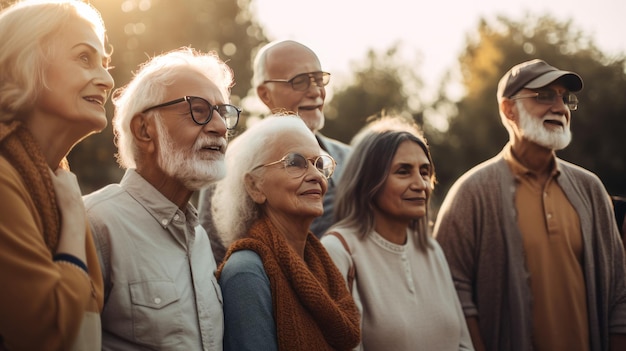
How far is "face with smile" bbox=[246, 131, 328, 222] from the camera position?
161 inches

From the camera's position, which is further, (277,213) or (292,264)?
(277,213)

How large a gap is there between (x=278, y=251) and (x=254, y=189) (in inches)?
19.8


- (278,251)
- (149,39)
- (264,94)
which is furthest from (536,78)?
(149,39)

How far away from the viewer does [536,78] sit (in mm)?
5855

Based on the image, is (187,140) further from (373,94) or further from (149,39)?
(373,94)

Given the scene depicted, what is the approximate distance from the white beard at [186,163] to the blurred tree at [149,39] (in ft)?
45.6

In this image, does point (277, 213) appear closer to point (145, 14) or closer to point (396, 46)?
point (145, 14)

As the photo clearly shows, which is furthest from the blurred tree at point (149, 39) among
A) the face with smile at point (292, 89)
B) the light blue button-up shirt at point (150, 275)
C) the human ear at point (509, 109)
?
the light blue button-up shirt at point (150, 275)

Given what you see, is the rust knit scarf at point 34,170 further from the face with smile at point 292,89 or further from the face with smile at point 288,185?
the face with smile at point 292,89

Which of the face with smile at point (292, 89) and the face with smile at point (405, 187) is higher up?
the face with smile at point (292, 89)

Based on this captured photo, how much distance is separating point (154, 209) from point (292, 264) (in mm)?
792

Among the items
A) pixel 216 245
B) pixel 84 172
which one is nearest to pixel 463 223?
pixel 216 245

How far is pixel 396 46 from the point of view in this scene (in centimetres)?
5319

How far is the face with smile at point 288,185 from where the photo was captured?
13.4ft
